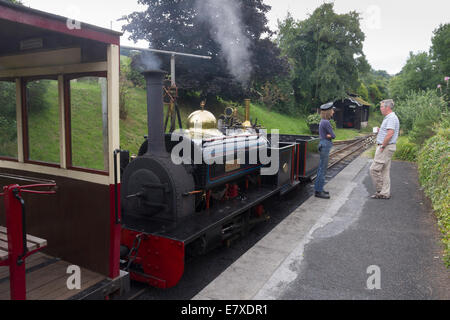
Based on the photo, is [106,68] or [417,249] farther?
[417,249]

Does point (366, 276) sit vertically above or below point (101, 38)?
below

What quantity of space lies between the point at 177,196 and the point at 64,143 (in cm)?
141

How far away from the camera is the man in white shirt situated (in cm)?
679

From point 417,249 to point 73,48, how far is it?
16.1 ft

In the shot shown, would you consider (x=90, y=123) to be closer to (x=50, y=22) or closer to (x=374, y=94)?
(x=50, y=22)

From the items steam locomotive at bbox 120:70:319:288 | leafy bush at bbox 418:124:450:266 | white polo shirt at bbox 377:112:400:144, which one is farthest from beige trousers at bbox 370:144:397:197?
steam locomotive at bbox 120:70:319:288

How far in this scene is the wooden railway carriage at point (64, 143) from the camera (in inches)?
118

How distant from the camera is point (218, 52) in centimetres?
1634

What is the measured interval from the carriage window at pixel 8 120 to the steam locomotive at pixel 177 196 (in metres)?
1.35

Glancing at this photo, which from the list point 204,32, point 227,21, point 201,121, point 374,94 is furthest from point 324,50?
point 201,121

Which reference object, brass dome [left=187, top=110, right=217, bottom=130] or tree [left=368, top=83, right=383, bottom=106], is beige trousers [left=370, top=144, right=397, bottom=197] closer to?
brass dome [left=187, top=110, right=217, bottom=130]

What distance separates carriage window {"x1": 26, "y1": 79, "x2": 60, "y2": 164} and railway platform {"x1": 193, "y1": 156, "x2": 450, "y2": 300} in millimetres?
2154
